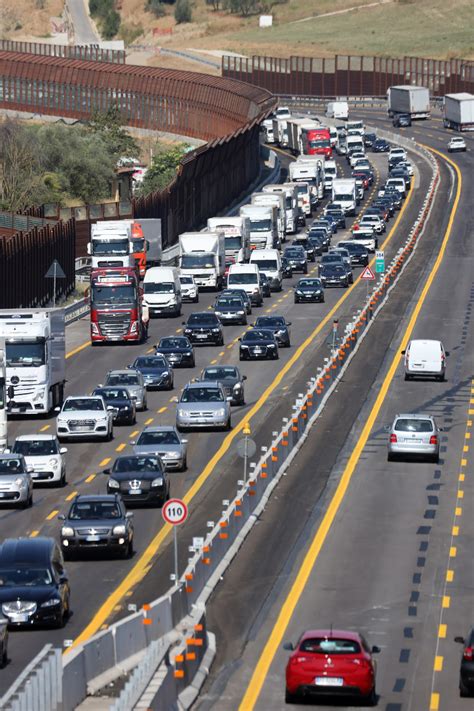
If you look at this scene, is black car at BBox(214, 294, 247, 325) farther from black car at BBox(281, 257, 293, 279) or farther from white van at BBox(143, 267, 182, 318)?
black car at BBox(281, 257, 293, 279)

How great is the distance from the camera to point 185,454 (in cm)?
5128

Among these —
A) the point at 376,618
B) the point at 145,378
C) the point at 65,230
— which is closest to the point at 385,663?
the point at 376,618

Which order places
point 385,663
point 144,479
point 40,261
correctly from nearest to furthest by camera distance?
1. point 385,663
2. point 144,479
3. point 40,261

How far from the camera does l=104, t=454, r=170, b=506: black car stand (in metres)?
45.6

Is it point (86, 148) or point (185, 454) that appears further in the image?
point (86, 148)

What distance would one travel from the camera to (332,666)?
27828mm

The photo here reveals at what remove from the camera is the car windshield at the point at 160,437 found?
5062 cm

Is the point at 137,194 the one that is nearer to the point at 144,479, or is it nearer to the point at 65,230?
the point at 65,230

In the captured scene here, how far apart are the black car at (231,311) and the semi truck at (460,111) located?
349 feet

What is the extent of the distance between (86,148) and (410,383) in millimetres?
84404

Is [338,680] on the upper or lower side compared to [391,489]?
upper

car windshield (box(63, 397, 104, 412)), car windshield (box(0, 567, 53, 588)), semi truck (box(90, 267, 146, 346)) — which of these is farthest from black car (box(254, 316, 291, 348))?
car windshield (box(0, 567, 53, 588))

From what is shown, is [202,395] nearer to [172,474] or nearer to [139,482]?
[172,474]

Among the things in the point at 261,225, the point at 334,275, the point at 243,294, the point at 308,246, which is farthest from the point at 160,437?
the point at 308,246
